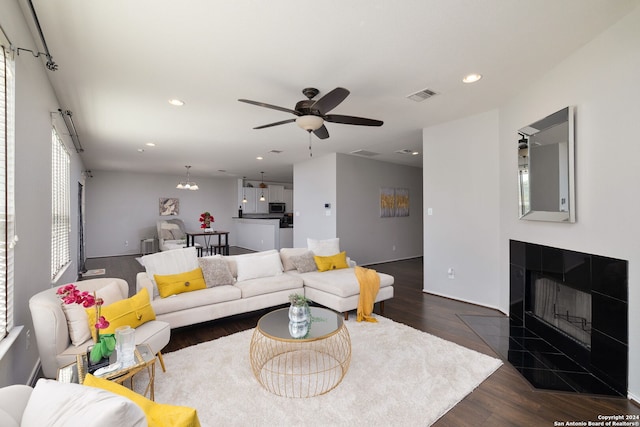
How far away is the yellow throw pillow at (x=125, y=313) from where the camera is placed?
225 cm

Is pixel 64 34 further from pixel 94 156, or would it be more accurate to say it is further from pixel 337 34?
pixel 94 156

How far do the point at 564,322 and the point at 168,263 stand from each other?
4329 millimetres

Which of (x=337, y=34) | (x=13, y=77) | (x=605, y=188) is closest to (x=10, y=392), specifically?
(x=13, y=77)

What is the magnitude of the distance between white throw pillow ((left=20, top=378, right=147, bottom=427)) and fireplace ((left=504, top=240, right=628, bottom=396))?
284cm

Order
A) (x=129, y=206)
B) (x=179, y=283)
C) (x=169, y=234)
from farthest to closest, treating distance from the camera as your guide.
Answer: (x=129, y=206), (x=169, y=234), (x=179, y=283)

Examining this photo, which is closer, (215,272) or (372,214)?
(215,272)

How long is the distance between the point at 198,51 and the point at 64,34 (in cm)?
101

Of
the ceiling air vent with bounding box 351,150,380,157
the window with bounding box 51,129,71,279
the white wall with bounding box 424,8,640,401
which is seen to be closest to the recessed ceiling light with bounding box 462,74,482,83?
the white wall with bounding box 424,8,640,401

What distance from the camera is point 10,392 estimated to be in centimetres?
113

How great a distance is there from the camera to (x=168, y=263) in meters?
3.53

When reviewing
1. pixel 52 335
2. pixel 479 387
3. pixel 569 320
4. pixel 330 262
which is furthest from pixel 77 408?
pixel 569 320

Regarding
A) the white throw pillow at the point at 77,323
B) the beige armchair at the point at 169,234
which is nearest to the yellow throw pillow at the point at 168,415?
the white throw pillow at the point at 77,323

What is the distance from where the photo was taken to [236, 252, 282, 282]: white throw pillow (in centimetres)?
402

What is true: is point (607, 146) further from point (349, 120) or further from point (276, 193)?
point (276, 193)
